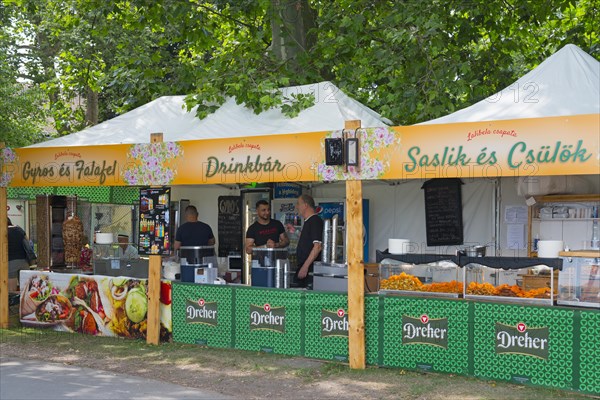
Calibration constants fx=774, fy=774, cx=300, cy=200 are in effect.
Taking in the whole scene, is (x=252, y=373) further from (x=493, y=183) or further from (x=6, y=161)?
(x=6, y=161)

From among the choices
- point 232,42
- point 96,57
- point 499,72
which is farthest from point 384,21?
point 96,57

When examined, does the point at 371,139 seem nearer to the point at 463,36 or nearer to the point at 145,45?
the point at 463,36

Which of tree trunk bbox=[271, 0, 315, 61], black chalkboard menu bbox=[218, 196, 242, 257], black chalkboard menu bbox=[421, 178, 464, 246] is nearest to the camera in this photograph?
black chalkboard menu bbox=[421, 178, 464, 246]

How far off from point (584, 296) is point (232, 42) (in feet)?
36.6

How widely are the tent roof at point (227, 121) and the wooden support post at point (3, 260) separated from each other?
41.2 inches

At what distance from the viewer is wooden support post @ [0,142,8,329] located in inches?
420

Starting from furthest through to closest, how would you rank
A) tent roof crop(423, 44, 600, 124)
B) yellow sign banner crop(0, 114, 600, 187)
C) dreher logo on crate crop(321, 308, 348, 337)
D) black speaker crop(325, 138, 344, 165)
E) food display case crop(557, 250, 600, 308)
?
dreher logo on crate crop(321, 308, 348, 337), black speaker crop(325, 138, 344, 165), tent roof crop(423, 44, 600, 124), food display case crop(557, 250, 600, 308), yellow sign banner crop(0, 114, 600, 187)

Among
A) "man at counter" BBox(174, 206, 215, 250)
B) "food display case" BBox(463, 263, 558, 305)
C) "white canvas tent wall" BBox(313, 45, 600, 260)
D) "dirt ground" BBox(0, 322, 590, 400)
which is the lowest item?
"dirt ground" BBox(0, 322, 590, 400)

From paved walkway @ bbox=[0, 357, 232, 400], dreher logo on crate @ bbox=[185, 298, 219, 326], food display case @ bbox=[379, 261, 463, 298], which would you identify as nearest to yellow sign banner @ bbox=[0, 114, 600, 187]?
food display case @ bbox=[379, 261, 463, 298]

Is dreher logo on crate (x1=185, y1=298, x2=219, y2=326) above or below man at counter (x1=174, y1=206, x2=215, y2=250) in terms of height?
below

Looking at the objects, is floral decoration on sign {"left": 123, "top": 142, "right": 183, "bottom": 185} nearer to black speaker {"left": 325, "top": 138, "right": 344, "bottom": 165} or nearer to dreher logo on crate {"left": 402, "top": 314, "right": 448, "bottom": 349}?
black speaker {"left": 325, "top": 138, "right": 344, "bottom": 165}

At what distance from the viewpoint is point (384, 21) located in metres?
12.9

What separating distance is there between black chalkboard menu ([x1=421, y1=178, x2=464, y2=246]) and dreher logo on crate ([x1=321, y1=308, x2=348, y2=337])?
8.83 feet

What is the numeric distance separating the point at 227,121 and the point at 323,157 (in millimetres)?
1922
